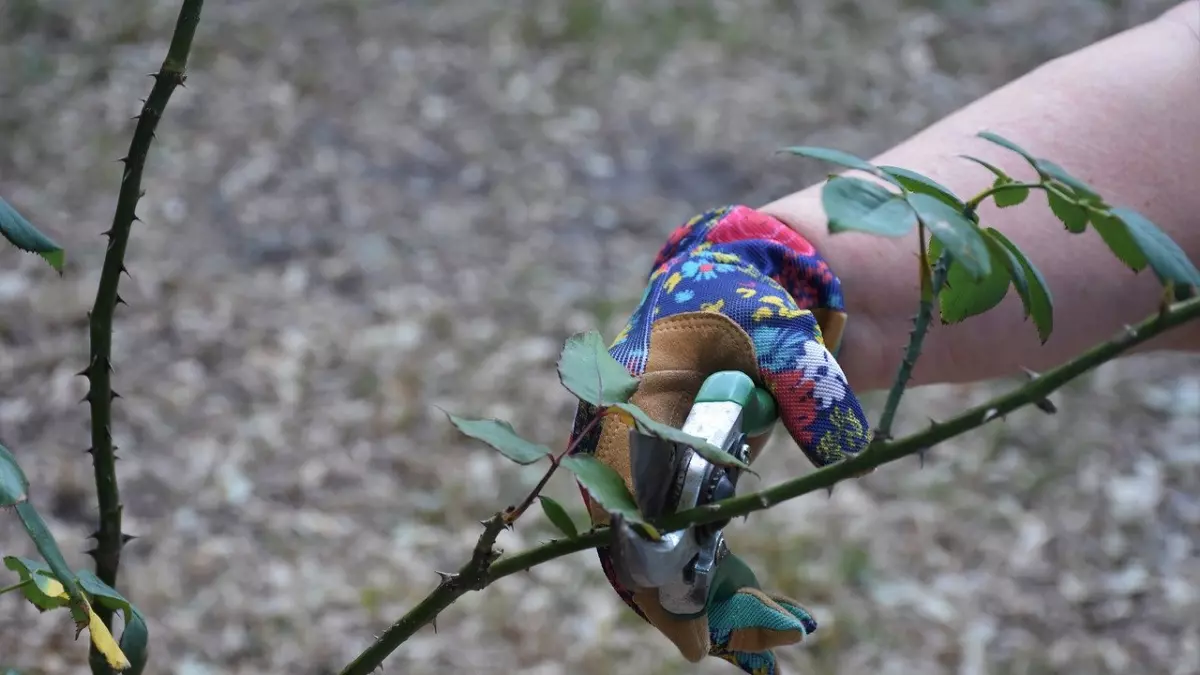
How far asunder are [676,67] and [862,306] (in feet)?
8.78

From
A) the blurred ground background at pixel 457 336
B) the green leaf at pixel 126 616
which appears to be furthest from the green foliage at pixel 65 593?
the blurred ground background at pixel 457 336

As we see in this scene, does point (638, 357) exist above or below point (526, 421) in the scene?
above

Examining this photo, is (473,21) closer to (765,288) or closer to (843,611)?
(843,611)

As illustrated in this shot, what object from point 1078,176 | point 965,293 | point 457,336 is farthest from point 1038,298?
point 457,336

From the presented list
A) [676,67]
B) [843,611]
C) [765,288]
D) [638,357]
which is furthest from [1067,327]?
[676,67]

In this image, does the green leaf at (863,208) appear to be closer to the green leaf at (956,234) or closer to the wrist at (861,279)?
the green leaf at (956,234)

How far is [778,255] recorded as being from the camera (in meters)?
0.95

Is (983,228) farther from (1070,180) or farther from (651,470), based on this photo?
(651,470)

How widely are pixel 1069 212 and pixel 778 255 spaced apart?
1.62 feet

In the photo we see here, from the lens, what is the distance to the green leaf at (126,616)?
53cm

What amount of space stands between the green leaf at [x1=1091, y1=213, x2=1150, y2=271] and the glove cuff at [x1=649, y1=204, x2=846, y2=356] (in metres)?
0.49

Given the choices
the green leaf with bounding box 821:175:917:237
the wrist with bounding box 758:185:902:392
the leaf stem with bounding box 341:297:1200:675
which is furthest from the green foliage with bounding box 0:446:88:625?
the wrist with bounding box 758:185:902:392

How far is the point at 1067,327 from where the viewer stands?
41.5 inches

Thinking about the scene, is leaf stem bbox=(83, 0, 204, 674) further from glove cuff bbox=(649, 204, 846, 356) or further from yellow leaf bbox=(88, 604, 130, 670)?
glove cuff bbox=(649, 204, 846, 356)
